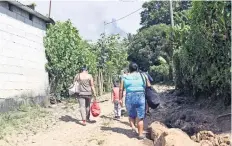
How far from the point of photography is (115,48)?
91.9ft

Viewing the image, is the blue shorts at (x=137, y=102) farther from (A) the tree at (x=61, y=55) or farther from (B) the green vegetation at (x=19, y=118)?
(A) the tree at (x=61, y=55)

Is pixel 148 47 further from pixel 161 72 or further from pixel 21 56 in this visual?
pixel 21 56

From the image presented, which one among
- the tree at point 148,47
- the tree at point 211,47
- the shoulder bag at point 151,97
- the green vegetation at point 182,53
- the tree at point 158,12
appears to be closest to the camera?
the shoulder bag at point 151,97

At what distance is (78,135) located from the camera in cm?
833

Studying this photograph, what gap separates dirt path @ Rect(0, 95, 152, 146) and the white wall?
5.87 feet

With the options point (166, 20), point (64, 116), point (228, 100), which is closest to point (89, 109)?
point (64, 116)

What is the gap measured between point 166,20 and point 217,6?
131ft

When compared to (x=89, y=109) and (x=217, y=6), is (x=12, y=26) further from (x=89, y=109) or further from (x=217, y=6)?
(x=217, y=6)

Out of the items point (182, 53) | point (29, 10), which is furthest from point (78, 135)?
point (29, 10)

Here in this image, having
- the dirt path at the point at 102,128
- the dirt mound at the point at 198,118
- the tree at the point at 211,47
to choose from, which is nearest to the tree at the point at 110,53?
the dirt mound at the point at 198,118

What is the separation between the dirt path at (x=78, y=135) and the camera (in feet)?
24.8

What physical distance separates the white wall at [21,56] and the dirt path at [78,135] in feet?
5.87

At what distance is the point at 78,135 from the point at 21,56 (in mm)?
4740

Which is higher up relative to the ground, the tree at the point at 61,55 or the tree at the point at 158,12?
the tree at the point at 158,12
